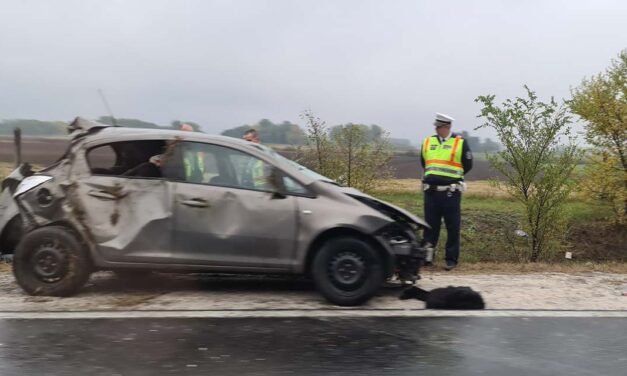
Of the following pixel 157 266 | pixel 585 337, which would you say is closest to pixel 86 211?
pixel 157 266

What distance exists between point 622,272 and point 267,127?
18.5 ft

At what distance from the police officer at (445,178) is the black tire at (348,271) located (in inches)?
79.0

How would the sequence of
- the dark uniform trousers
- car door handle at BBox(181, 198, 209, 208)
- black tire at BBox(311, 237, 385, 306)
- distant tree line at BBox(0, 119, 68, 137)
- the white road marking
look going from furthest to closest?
the dark uniform trousers, distant tree line at BBox(0, 119, 68, 137), car door handle at BBox(181, 198, 209, 208), black tire at BBox(311, 237, 385, 306), the white road marking

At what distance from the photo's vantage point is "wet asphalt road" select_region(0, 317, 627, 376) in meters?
4.37

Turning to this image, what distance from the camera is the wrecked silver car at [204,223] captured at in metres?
5.98

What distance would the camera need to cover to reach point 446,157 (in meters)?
7.87

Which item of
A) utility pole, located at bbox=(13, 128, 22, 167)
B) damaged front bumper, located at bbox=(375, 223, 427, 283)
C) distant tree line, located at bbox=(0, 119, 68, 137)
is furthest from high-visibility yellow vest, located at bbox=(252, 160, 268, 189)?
utility pole, located at bbox=(13, 128, 22, 167)

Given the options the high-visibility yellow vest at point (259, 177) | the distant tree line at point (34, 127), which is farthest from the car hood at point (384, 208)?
the distant tree line at point (34, 127)

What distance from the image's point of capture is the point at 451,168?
311 inches

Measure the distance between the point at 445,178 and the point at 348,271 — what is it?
8.52 feet

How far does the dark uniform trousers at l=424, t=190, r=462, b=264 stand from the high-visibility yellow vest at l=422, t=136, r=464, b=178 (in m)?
0.27

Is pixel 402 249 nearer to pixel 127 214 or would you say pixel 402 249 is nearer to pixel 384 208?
pixel 384 208

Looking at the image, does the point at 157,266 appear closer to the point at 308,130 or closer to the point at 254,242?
the point at 254,242

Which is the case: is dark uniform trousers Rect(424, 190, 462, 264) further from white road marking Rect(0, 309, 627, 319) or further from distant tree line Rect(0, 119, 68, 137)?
distant tree line Rect(0, 119, 68, 137)
